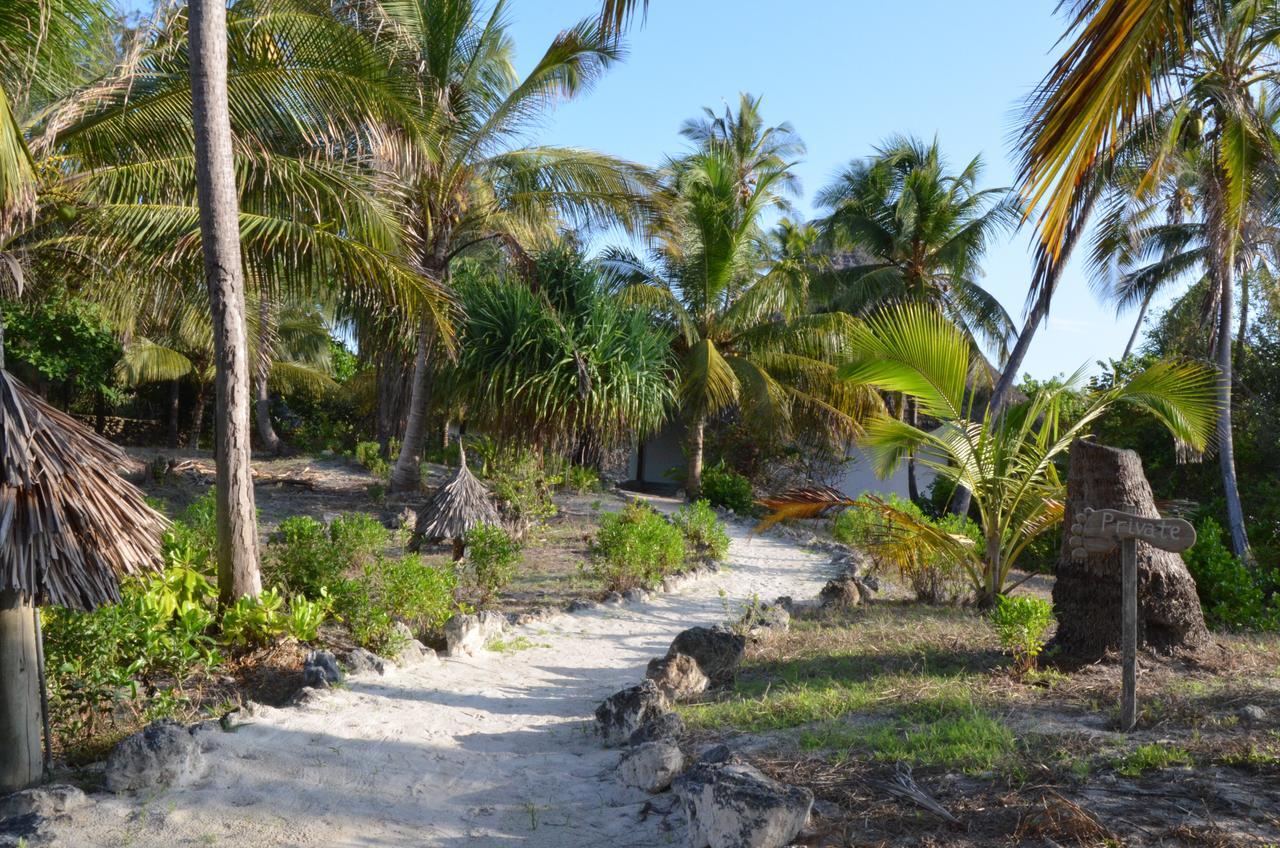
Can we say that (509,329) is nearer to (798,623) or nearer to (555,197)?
(555,197)

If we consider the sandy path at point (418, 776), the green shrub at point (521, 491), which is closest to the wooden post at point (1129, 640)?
the sandy path at point (418, 776)

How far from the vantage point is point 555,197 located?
12.3 meters

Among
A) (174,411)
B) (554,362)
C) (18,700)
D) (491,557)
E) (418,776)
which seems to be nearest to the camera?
(18,700)

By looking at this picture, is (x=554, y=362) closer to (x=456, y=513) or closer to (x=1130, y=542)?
(x=456, y=513)

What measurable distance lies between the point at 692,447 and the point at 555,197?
5960mm

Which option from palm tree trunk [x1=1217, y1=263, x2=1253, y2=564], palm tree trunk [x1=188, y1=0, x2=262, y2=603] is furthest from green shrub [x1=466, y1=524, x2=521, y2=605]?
palm tree trunk [x1=1217, y1=263, x2=1253, y2=564]

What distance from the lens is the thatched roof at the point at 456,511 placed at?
9.32m

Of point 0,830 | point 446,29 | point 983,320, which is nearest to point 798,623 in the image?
point 0,830

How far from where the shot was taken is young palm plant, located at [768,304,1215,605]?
22.5ft

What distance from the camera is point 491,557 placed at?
800 cm

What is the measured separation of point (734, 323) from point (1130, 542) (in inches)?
476

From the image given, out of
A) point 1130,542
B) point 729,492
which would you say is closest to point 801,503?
point 1130,542

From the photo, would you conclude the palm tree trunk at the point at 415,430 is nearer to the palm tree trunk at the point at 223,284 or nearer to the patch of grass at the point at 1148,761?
the palm tree trunk at the point at 223,284

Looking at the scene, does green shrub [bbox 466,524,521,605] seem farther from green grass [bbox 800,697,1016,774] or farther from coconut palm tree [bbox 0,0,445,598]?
green grass [bbox 800,697,1016,774]
